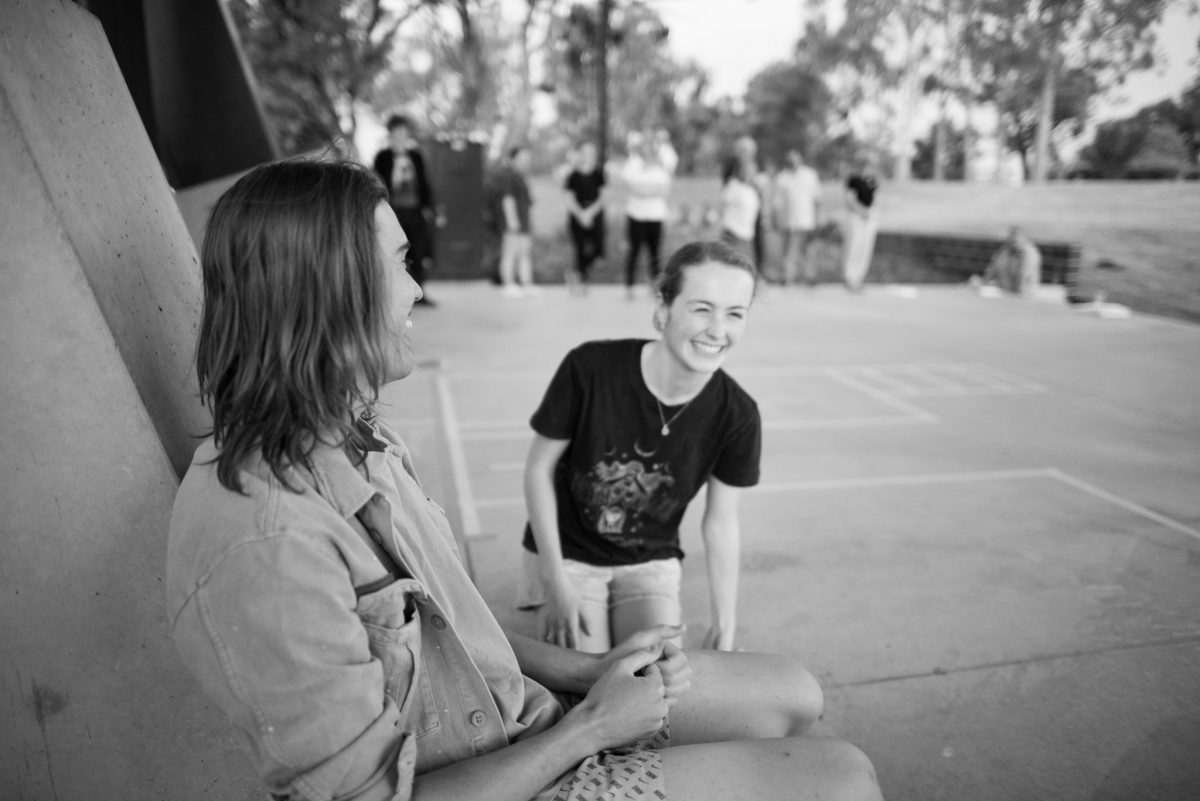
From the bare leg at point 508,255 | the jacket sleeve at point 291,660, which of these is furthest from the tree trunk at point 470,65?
the jacket sleeve at point 291,660

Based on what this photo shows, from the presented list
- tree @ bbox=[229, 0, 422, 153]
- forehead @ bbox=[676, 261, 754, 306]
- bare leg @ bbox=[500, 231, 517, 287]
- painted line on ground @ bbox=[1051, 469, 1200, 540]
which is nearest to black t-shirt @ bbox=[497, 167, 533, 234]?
bare leg @ bbox=[500, 231, 517, 287]

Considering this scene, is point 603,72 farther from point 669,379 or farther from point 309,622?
point 309,622

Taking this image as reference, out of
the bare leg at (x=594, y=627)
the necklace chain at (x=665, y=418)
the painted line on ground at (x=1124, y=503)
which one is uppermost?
the necklace chain at (x=665, y=418)

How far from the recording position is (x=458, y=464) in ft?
14.4

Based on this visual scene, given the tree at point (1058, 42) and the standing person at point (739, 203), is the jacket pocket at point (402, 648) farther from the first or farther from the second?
the tree at point (1058, 42)

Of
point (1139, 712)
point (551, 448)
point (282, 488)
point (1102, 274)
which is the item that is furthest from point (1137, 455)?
point (1102, 274)

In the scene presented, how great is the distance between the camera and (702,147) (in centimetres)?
2881

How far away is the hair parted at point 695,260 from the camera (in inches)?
86.4

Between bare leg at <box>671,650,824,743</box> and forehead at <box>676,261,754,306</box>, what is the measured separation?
0.91 metres

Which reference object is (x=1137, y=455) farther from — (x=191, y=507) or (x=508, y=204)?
(x=508, y=204)

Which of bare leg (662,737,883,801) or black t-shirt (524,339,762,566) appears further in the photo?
black t-shirt (524,339,762,566)

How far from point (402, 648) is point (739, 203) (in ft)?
30.4

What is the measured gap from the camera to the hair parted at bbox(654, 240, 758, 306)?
2.19 meters

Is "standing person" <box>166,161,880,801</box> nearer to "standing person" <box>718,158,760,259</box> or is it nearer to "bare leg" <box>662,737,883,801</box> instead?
"bare leg" <box>662,737,883,801</box>
